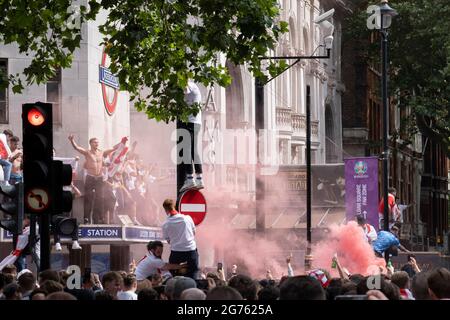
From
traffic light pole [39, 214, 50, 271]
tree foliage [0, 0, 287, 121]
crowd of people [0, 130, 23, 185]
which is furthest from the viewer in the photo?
crowd of people [0, 130, 23, 185]

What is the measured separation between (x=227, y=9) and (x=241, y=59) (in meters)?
0.72

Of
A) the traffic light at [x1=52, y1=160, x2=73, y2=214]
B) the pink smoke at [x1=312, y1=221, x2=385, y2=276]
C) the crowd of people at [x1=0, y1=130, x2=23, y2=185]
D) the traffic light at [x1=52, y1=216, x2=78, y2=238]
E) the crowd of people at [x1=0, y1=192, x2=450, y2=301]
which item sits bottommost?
the pink smoke at [x1=312, y1=221, x2=385, y2=276]

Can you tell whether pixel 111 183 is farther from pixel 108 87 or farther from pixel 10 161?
pixel 10 161

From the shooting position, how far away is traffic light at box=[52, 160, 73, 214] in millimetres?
15102

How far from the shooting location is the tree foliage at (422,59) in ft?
197

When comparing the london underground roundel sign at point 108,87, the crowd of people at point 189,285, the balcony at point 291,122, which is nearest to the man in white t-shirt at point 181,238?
the crowd of people at point 189,285

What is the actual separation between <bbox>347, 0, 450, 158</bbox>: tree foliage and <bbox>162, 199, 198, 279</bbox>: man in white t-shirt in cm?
3963

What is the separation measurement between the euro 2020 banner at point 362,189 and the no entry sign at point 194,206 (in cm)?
1845

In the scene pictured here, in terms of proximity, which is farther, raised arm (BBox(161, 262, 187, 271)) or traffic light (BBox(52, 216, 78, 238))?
raised arm (BBox(161, 262, 187, 271))

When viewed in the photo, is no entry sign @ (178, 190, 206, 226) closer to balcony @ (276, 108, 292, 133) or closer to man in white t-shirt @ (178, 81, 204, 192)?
man in white t-shirt @ (178, 81, 204, 192)

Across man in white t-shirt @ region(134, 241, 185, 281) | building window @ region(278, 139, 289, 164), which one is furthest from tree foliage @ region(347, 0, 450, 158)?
man in white t-shirt @ region(134, 241, 185, 281)

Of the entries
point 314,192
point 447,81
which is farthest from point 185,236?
point 447,81

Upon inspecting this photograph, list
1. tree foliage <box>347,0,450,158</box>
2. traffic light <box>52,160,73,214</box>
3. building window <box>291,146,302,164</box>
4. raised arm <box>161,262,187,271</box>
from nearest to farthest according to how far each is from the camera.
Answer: traffic light <box>52,160,73,214</box>, raised arm <box>161,262,187,271</box>, building window <box>291,146,302,164</box>, tree foliage <box>347,0,450,158</box>
